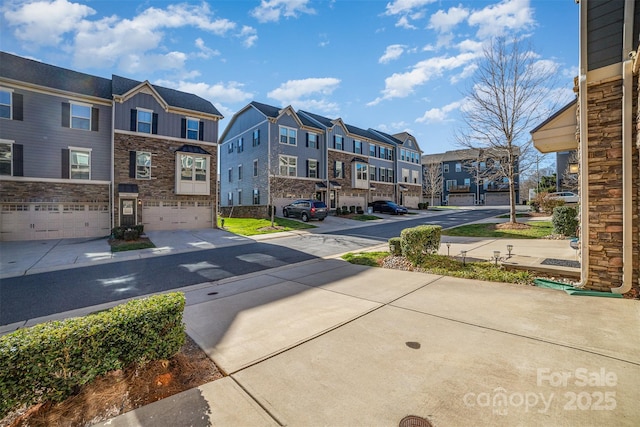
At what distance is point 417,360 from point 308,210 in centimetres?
2088

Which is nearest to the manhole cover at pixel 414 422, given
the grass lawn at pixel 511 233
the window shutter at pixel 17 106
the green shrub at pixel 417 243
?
the green shrub at pixel 417 243

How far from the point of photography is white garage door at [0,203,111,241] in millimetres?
16000

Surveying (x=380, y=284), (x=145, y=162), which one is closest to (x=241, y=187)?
(x=145, y=162)

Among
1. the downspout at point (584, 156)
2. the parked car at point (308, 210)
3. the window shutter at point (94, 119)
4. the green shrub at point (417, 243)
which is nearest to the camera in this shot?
the downspout at point (584, 156)

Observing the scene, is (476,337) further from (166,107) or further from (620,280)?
(166,107)

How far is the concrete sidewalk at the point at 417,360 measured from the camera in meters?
2.54

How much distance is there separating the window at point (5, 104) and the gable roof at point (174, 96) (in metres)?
5.11

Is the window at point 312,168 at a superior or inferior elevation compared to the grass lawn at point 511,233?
superior

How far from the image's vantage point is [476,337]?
3.86m

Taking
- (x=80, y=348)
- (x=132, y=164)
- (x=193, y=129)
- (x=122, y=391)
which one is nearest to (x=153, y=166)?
(x=132, y=164)

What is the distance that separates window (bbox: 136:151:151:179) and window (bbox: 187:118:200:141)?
3431mm

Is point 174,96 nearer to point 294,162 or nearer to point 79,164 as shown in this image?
point 79,164

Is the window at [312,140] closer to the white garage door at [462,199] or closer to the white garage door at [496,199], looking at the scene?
the white garage door at [462,199]

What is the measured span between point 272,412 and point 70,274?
411 inches
